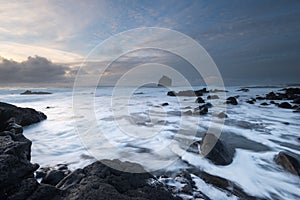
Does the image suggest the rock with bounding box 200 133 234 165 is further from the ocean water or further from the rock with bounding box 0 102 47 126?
the rock with bounding box 0 102 47 126

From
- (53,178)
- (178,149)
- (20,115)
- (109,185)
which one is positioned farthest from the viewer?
(20,115)

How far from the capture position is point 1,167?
176cm

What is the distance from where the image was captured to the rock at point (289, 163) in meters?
3.26

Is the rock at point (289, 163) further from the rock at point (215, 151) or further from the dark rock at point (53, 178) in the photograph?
the dark rock at point (53, 178)

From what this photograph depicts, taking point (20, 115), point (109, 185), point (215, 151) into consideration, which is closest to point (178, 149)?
point (215, 151)

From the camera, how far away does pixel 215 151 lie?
12.5 ft

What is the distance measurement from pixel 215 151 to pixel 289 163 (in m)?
1.39

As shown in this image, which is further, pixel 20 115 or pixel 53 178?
pixel 20 115

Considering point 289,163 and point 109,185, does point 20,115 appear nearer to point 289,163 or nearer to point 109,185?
point 109,185

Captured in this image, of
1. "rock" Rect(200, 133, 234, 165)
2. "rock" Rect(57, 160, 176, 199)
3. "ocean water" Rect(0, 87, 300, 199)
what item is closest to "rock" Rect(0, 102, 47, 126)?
"ocean water" Rect(0, 87, 300, 199)

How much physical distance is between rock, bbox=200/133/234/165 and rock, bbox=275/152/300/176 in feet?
3.08

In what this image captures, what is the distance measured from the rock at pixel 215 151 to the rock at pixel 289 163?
94cm

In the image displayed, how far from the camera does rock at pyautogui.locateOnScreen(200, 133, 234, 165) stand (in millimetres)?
3674

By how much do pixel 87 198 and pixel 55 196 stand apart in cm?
40
